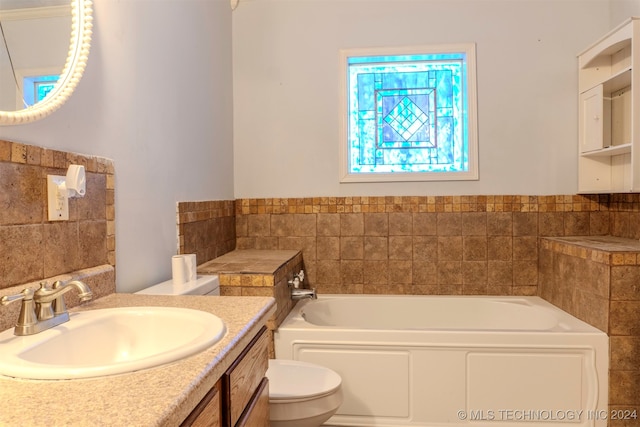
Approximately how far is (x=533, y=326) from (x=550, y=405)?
51 cm

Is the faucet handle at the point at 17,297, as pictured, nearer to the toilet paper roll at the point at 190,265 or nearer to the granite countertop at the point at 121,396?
the granite countertop at the point at 121,396

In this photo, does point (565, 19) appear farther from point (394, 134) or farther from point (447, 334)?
point (447, 334)

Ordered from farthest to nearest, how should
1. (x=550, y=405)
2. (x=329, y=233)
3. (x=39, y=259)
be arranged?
(x=329, y=233) → (x=550, y=405) → (x=39, y=259)

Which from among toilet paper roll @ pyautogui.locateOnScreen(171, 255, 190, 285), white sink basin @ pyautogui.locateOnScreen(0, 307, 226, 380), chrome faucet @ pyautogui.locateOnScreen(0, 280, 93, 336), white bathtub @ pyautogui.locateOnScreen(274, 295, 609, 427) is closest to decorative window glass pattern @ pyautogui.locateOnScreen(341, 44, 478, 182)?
white bathtub @ pyautogui.locateOnScreen(274, 295, 609, 427)

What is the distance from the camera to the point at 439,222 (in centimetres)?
285

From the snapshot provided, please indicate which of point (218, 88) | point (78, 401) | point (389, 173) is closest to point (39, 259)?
point (78, 401)

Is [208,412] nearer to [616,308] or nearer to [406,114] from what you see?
[616,308]

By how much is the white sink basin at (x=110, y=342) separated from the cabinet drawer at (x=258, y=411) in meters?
0.23

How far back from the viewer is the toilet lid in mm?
1618

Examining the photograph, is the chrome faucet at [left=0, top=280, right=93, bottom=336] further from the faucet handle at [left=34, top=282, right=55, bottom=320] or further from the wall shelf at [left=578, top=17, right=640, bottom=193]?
the wall shelf at [left=578, top=17, right=640, bottom=193]

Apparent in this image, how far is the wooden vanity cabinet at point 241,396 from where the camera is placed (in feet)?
2.61

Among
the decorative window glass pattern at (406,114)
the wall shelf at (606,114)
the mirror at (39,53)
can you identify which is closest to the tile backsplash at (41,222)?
the mirror at (39,53)

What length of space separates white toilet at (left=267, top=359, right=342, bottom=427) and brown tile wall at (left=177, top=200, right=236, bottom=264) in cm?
82

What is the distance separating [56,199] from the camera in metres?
1.16
